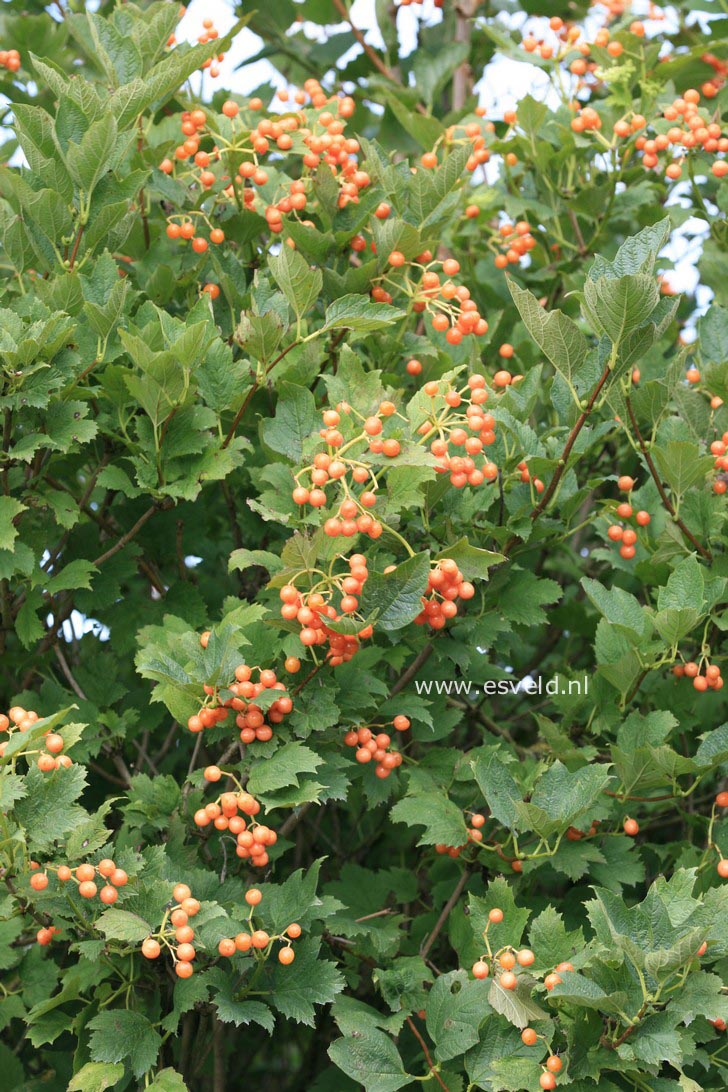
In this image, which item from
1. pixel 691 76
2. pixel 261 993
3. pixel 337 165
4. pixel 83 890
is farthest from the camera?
pixel 691 76

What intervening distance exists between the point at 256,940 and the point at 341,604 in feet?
2.04

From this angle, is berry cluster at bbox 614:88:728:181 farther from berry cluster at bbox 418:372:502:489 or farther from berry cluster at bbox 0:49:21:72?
berry cluster at bbox 0:49:21:72

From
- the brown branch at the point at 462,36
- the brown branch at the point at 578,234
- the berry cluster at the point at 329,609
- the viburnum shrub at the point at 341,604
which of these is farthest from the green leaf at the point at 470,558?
the brown branch at the point at 462,36

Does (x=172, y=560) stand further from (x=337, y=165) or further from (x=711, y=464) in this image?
(x=711, y=464)

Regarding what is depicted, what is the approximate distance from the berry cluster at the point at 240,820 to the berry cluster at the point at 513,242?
1.75 metres

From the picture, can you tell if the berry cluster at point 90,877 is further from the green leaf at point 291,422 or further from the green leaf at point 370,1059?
the green leaf at point 291,422

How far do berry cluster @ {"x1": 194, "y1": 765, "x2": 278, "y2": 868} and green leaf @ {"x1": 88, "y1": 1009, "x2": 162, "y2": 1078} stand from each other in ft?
1.17

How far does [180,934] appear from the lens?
7.11ft

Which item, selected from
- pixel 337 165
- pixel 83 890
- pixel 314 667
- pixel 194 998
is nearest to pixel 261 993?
pixel 194 998

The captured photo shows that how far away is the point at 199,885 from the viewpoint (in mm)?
2406

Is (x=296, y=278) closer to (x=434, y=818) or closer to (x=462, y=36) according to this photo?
(x=434, y=818)

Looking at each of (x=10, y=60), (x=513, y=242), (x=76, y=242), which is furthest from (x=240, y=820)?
(x=10, y=60)

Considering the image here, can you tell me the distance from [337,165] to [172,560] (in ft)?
3.37

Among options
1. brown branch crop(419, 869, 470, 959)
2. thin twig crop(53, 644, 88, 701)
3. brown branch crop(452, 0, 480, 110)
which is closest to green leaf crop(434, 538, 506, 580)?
brown branch crop(419, 869, 470, 959)
